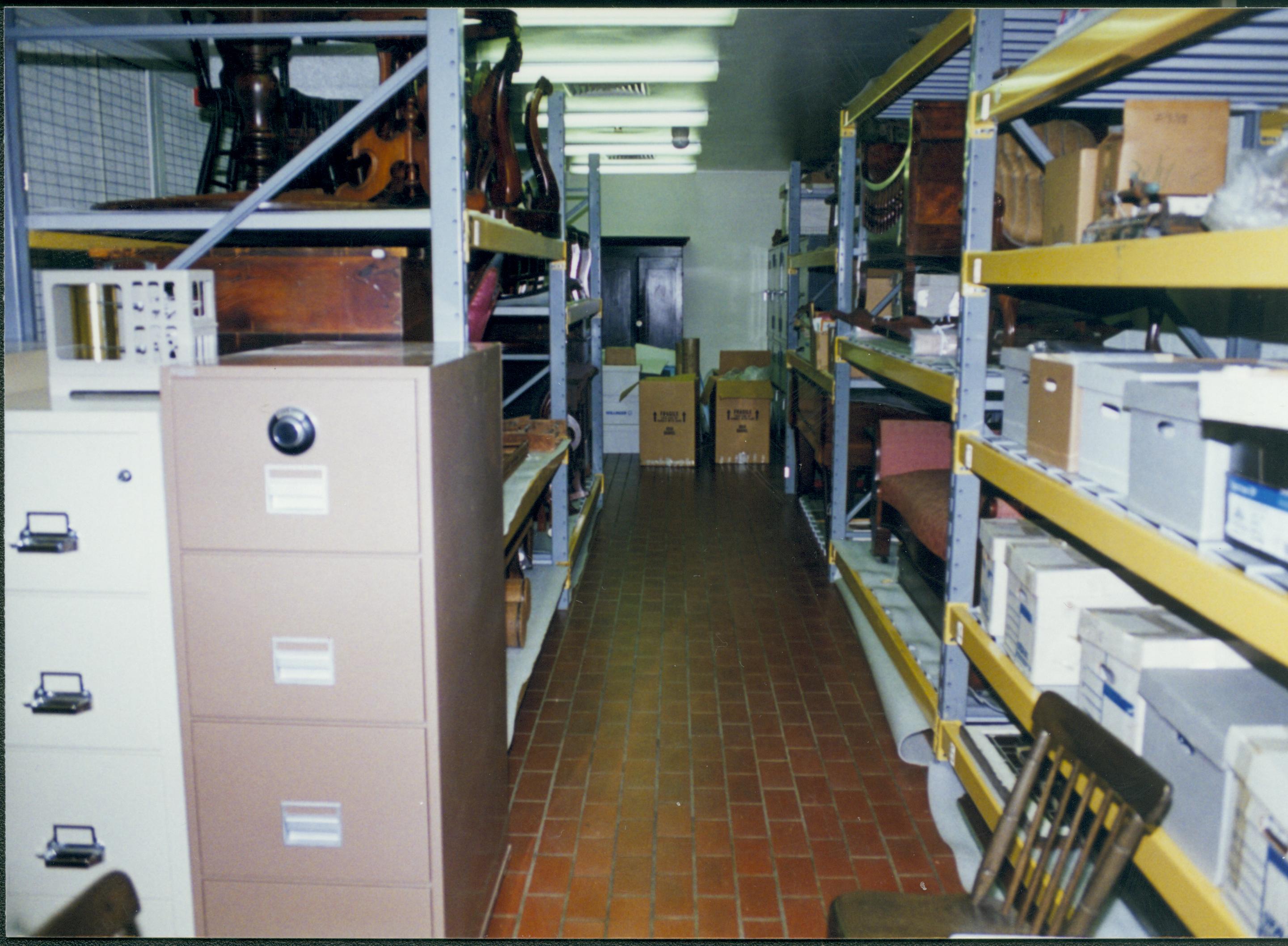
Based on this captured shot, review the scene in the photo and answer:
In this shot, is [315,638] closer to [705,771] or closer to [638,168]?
[705,771]

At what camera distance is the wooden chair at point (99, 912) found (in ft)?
3.85

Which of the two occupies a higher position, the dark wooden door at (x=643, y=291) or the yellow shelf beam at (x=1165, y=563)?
the dark wooden door at (x=643, y=291)

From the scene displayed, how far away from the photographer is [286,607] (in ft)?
6.15

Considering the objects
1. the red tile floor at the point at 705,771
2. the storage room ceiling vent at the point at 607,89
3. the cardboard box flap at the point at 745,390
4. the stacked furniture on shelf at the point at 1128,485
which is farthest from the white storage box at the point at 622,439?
the stacked furniture on shelf at the point at 1128,485

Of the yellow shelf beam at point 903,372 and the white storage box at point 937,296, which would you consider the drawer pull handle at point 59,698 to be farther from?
the white storage box at point 937,296

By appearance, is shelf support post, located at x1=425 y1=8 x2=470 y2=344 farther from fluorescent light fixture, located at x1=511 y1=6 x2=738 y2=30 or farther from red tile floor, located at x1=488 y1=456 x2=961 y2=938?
fluorescent light fixture, located at x1=511 y1=6 x2=738 y2=30

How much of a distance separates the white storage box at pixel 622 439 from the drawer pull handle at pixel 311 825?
776 centimetres

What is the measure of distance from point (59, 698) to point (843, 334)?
4510 millimetres

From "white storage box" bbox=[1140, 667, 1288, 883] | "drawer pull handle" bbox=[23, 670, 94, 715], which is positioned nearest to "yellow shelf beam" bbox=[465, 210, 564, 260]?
"drawer pull handle" bbox=[23, 670, 94, 715]

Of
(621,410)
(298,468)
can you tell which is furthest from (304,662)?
(621,410)

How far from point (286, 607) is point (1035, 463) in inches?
76.9

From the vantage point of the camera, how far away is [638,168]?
1095cm

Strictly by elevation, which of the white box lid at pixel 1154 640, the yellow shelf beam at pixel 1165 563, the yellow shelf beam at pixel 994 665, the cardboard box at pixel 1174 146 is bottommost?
the yellow shelf beam at pixel 994 665

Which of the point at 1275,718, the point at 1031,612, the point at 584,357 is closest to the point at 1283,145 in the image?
the point at 1275,718
